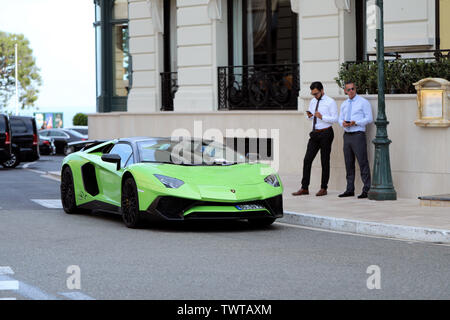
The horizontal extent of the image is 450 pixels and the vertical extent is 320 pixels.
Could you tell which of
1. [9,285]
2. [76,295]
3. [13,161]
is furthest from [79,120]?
[76,295]

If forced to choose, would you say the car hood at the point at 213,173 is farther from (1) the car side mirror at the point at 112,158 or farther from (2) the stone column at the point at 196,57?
(2) the stone column at the point at 196,57

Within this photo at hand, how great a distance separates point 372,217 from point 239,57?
1262cm

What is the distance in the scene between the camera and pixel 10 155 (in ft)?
92.8

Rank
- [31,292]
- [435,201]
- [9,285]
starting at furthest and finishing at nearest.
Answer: [435,201] → [9,285] → [31,292]

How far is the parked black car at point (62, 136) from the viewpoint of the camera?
41469 millimetres

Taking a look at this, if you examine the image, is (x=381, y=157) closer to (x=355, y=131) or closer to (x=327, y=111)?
(x=355, y=131)

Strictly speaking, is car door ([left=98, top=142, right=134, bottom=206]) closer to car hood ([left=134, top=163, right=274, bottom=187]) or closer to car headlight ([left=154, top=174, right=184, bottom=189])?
car hood ([left=134, top=163, right=274, bottom=187])

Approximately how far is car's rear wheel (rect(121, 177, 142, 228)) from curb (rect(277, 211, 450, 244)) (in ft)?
7.44

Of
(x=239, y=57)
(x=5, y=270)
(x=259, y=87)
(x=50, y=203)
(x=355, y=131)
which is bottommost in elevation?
(x=50, y=203)

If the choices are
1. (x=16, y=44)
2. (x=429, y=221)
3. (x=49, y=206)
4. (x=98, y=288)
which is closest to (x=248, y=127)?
(x=49, y=206)

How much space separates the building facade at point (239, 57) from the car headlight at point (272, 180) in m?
3.95

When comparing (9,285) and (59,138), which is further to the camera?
(59,138)

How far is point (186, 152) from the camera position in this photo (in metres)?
12.5

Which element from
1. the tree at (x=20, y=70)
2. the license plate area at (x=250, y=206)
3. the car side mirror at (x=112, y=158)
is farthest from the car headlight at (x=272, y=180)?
the tree at (x=20, y=70)
